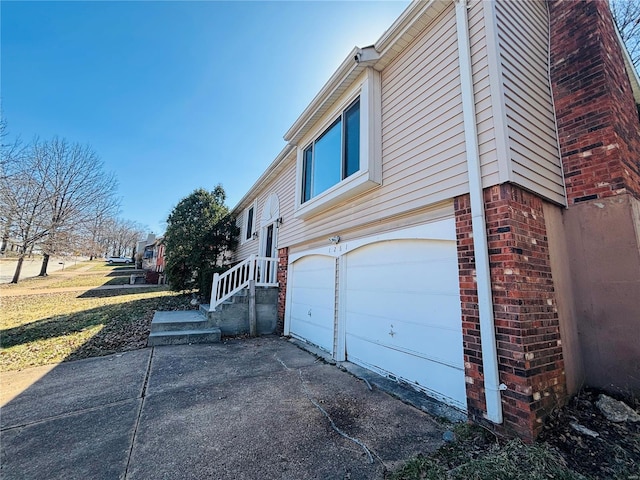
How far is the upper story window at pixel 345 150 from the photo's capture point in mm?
4473

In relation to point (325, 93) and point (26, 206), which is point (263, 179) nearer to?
point (325, 93)

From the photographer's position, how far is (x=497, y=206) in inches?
110

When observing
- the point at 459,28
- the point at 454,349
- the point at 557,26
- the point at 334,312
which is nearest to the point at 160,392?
the point at 334,312

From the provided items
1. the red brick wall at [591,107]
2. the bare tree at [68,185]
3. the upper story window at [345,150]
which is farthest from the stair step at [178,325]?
the bare tree at [68,185]

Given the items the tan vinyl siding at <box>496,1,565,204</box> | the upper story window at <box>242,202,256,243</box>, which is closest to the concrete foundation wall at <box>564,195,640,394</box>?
the tan vinyl siding at <box>496,1,565,204</box>

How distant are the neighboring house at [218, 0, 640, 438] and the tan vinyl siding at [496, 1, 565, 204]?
3 cm

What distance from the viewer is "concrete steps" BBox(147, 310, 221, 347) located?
6.04 metres

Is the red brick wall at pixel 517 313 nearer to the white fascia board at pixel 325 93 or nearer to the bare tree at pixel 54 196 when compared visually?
the white fascia board at pixel 325 93

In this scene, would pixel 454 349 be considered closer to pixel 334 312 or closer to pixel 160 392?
pixel 334 312

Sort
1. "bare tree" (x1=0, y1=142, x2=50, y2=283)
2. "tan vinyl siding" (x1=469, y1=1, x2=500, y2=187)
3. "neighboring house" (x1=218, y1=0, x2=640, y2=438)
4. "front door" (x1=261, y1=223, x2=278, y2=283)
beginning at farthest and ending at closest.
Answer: "bare tree" (x1=0, y1=142, x2=50, y2=283) → "front door" (x1=261, y1=223, x2=278, y2=283) → "tan vinyl siding" (x1=469, y1=1, x2=500, y2=187) → "neighboring house" (x1=218, y1=0, x2=640, y2=438)

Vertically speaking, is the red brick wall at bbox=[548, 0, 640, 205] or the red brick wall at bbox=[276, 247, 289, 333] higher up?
the red brick wall at bbox=[548, 0, 640, 205]

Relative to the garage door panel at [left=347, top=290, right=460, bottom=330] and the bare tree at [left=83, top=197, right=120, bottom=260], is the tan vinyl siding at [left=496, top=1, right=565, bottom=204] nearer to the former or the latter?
the garage door panel at [left=347, top=290, right=460, bottom=330]

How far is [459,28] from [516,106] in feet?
4.15

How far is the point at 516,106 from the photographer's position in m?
3.15
